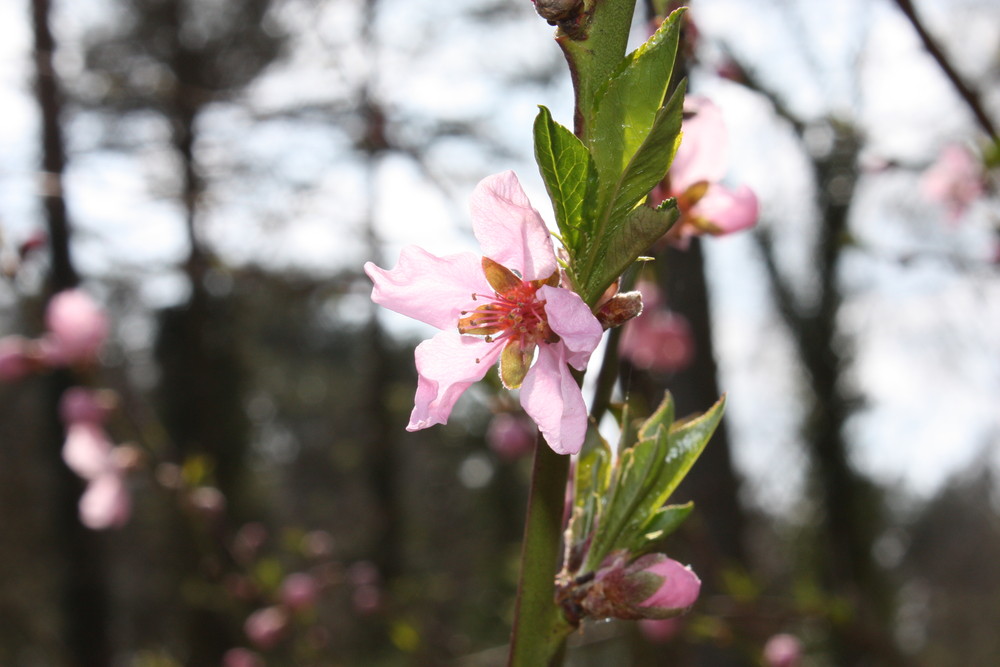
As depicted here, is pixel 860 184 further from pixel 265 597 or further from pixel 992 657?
pixel 992 657

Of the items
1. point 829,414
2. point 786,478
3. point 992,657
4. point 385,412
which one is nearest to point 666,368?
point 786,478

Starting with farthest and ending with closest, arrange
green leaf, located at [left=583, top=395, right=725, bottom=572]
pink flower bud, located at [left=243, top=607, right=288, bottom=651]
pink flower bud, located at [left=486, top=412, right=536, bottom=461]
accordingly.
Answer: pink flower bud, located at [left=243, top=607, right=288, bottom=651] → pink flower bud, located at [left=486, top=412, right=536, bottom=461] → green leaf, located at [left=583, top=395, right=725, bottom=572]

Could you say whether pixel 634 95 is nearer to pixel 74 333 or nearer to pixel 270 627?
pixel 74 333

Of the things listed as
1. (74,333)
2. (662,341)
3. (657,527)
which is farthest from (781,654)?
(74,333)

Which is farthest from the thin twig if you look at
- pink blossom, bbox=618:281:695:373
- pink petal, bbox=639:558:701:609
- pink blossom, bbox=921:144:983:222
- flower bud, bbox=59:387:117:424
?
flower bud, bbox=59:387:117:424

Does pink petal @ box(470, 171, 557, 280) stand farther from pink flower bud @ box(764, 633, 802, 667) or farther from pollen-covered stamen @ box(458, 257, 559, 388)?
pink flower bud @ box(764, 633, 802, 667)

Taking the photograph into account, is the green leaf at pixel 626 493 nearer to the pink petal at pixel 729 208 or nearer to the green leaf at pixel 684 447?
the green leaf at pixel 684 447
